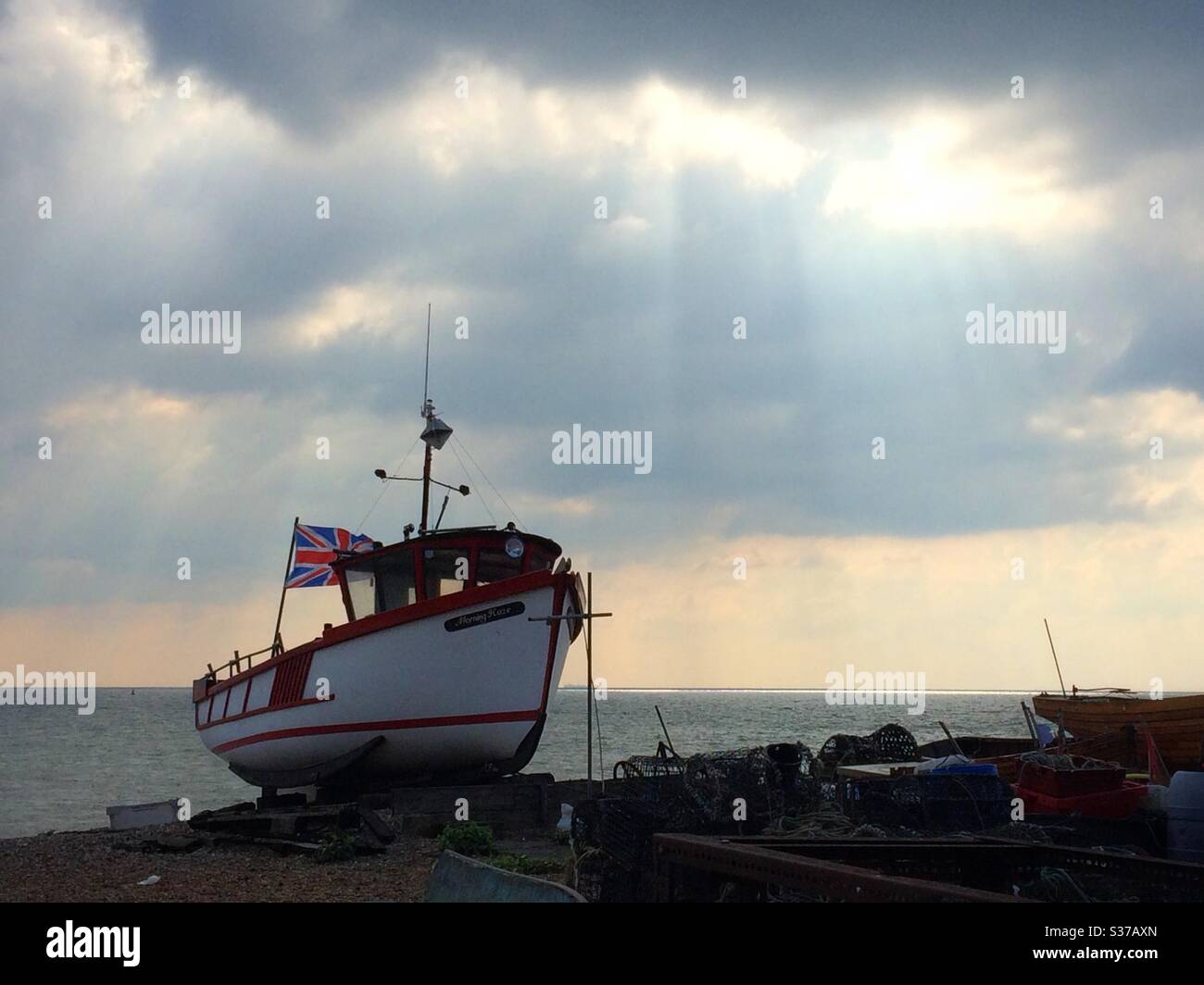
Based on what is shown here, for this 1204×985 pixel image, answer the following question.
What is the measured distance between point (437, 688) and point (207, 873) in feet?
24.1

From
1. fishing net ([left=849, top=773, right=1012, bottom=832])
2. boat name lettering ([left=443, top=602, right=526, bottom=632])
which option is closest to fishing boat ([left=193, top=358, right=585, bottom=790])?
boat name lettering ([left=443, top=602, right=526, bottom=632])

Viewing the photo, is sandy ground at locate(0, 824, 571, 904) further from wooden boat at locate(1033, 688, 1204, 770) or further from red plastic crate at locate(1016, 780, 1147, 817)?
wooden boat at locate(1033, 688, 1204, 770)

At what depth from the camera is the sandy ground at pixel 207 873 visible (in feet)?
44.3

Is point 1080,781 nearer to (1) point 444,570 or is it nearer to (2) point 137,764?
(1) point 444,570

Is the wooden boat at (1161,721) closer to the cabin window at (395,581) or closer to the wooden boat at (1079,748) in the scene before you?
the wooden boat at (1079,748)

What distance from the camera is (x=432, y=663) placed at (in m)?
22.0

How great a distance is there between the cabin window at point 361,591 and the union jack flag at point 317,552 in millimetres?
823

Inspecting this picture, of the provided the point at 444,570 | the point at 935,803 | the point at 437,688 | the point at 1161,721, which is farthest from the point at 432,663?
the point at 1161,721

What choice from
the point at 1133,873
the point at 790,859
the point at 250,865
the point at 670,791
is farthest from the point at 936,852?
the point at 250,865

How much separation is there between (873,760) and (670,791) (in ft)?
31.0

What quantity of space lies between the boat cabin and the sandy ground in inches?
253

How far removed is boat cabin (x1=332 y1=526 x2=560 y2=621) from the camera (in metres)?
23.3

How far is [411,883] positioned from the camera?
14.0 m

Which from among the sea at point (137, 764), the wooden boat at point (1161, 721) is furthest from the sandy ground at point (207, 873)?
the wooden boat at point (1161, 721)
